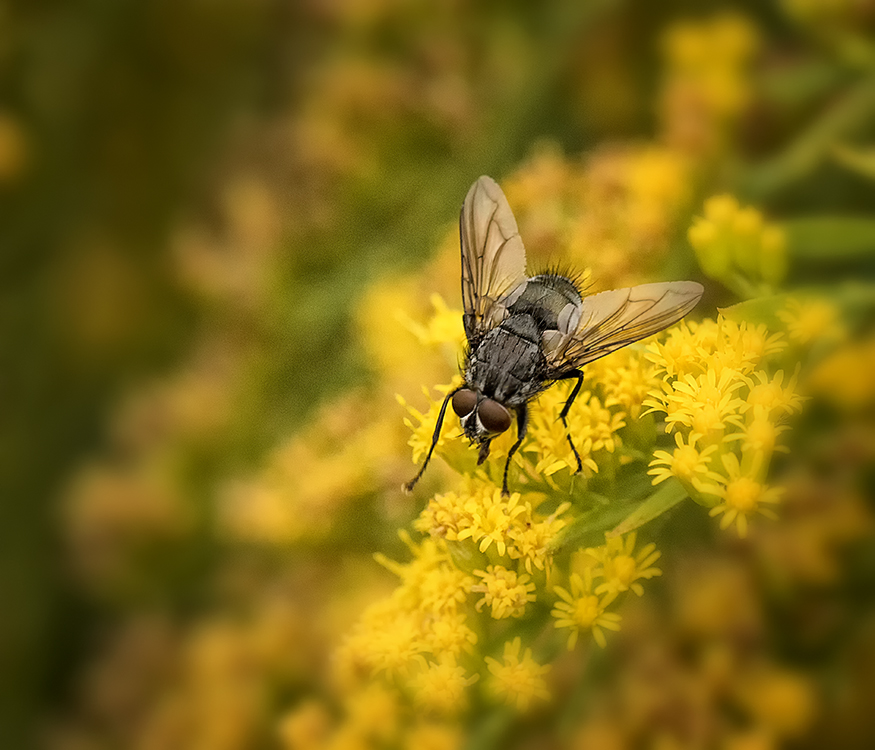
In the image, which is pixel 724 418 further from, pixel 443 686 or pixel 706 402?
pixel 443 686

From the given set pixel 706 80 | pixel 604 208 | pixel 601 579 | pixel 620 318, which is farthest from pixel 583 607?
pixel 706 80

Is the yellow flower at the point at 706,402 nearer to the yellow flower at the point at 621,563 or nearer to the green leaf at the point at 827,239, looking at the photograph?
the yellow flower at the point at 621,563

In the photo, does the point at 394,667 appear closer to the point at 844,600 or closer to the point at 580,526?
the point at 580,526

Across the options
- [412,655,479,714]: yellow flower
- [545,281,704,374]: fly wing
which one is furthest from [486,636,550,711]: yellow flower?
[545,281,704,374]: fly wing

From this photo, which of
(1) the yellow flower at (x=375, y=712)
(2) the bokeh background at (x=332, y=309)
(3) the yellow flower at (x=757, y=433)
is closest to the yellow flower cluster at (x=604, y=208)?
(2) the bokeh background at (x=332, y=309)

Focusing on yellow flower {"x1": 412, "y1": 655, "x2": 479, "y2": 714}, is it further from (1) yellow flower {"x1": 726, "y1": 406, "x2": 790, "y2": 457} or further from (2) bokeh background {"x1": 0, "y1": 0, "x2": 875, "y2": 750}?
(1) yellow flower {"x1": 726, "y1": 406, "x2": 790, "y2": 457}
